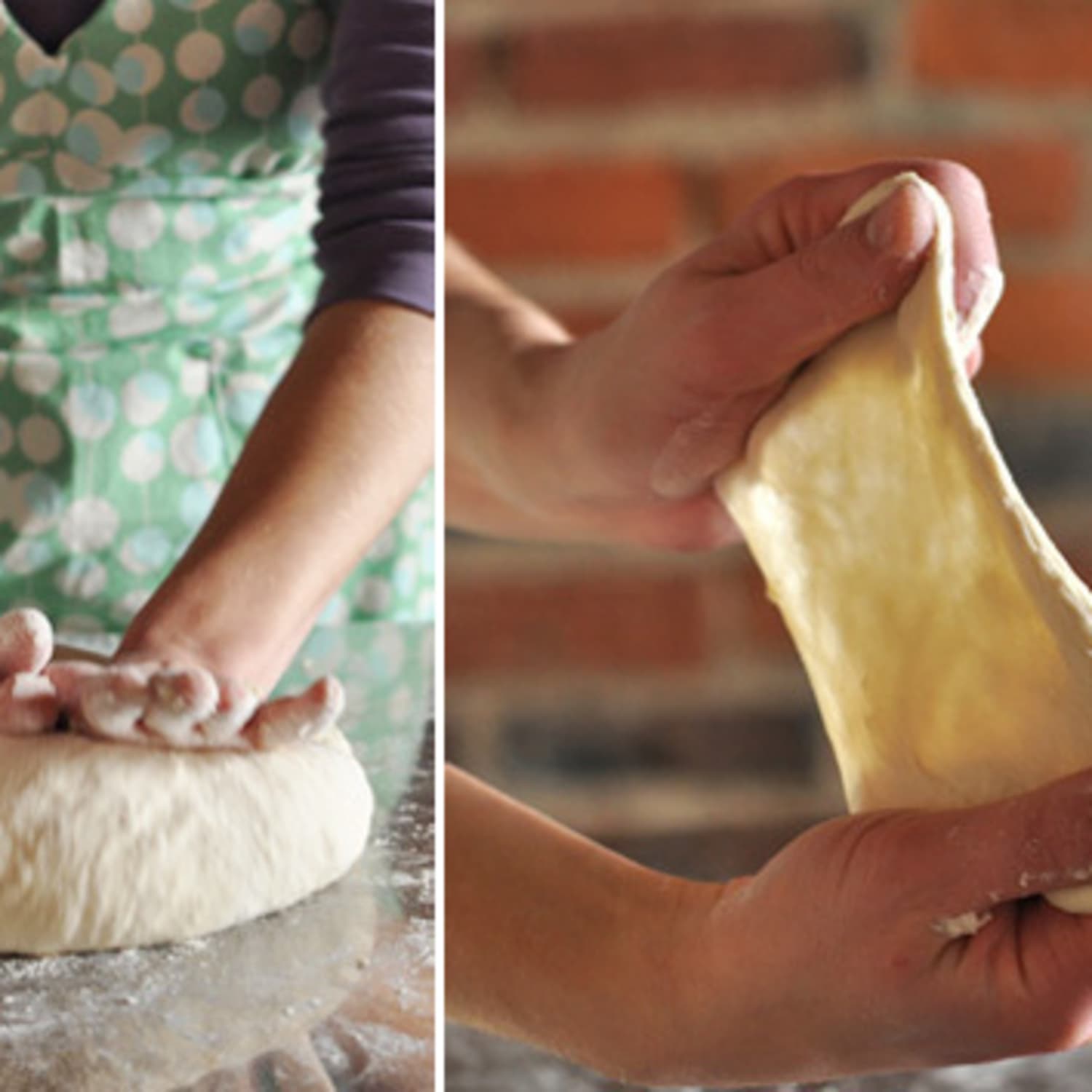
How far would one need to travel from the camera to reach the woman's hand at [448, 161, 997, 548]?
45 centimetres

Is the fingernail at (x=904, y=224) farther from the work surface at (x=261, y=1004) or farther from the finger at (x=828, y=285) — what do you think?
the work surface at (x=261, y=1004)

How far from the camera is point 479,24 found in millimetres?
632

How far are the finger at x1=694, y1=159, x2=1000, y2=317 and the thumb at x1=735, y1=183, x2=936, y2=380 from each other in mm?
13

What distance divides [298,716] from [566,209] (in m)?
0.28

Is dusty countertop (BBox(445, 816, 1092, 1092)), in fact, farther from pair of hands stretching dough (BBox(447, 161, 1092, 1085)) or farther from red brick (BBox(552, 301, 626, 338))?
red brick (BBox(552, 301, 626, 338))

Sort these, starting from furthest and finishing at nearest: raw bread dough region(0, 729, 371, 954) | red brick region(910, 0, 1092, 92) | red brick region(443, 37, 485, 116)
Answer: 1. red brick region(910, 0, 1092, 92)
2. red brick region(443, 37, 485, 116)
3. raw bread dough region(0, 729, 371, 954)

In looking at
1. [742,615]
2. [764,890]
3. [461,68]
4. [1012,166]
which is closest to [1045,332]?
[1012,166]

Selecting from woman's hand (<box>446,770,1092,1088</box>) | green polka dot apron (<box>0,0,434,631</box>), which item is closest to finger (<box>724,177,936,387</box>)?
woman's hand (<box>446,770,1092,1088</box>)

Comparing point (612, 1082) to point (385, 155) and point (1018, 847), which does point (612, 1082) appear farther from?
point (385, 155)

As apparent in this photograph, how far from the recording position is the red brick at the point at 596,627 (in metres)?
0.75

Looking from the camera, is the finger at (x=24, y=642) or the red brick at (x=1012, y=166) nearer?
the finger at (x=24, y=642)

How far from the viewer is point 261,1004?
47 centimetres

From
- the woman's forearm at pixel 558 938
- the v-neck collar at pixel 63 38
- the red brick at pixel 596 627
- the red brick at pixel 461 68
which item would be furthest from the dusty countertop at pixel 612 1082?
the v-neck collar at pixel 63 38

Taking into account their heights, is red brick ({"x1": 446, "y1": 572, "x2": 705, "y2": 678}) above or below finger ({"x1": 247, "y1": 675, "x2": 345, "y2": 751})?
below
